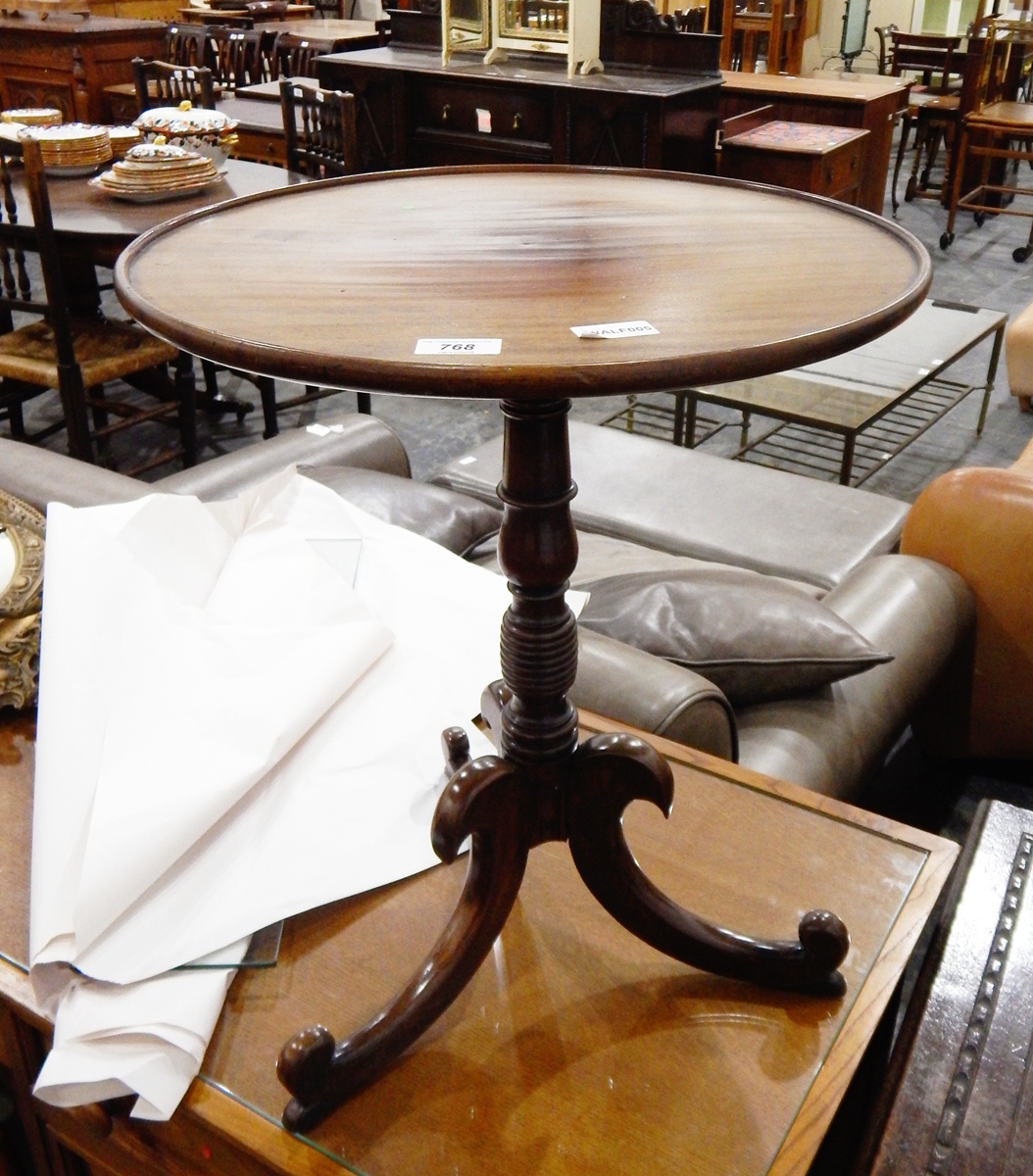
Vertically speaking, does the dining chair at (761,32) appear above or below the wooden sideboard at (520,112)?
above

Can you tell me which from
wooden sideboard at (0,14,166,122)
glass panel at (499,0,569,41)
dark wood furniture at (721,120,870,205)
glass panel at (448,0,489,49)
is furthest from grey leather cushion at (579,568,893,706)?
wooden sideboard at (0,14,166,122)

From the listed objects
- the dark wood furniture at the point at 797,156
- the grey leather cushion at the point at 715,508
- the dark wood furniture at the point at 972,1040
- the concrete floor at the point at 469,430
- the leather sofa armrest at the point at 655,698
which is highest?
the dark wood furniture at the point at 797,156

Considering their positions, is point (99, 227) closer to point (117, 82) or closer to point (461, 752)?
point (461, 752)

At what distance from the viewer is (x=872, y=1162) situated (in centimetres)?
81

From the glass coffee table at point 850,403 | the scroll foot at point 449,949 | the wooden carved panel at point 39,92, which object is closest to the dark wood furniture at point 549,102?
the glass coffee table at point 850,403

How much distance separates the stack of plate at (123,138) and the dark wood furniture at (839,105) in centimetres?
268

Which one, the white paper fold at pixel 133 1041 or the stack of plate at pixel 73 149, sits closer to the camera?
the white paper fold at pixel 133 1041

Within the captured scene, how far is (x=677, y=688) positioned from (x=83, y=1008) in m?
0.61

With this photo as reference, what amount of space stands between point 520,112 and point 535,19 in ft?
1.26

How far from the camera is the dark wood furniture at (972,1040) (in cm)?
81

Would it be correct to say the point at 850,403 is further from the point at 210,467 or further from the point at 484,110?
the point at 484,110

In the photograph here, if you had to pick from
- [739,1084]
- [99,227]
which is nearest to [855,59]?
[99,227]

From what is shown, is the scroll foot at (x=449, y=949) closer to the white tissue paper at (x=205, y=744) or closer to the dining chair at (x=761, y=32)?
the white tissue paper at (x=205, y=744)

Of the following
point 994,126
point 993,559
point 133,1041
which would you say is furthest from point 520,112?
point 133,1041
